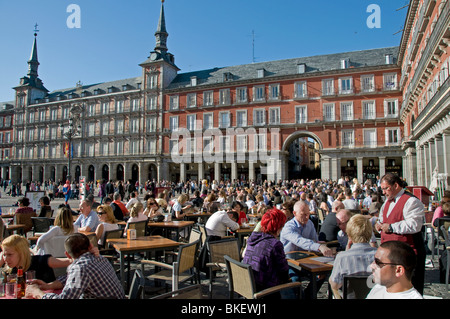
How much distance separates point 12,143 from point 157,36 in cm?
3326

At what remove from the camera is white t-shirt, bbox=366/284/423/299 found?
222 centimetres

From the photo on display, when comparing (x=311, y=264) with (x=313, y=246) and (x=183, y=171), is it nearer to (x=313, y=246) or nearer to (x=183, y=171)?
(x=313, y=246)

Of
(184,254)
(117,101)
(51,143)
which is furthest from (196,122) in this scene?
(184,254)

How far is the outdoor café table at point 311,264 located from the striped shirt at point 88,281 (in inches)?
84.2

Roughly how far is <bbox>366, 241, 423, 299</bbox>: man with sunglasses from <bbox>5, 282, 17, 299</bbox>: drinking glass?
3129 mm

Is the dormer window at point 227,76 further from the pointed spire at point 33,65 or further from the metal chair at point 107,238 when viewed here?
the pointed spire at point 33,65

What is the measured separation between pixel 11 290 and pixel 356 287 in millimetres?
3171

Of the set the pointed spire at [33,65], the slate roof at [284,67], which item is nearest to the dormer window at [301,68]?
the slate roof at [284,67]

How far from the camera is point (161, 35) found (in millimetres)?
42406

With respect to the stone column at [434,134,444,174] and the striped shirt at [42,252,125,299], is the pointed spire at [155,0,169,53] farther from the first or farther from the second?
the striped shirt at [42,252,125,299]

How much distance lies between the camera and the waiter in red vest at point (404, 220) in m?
3.73

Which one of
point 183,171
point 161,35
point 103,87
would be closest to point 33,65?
point 103,87

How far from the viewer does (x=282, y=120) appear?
33938 mm
